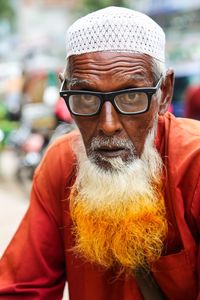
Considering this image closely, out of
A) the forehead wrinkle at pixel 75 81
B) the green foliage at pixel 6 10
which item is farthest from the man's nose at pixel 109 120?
the green foliage at pixel 6 10

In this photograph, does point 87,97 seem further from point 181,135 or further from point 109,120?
point 181,135

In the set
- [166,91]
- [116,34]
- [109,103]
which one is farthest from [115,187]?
[116,34]

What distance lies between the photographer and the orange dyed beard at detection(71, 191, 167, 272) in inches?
73.7

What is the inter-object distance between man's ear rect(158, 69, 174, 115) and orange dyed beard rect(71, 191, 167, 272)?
0.33m

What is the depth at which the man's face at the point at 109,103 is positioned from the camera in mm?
1747

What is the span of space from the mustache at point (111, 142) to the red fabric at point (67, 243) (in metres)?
0.18

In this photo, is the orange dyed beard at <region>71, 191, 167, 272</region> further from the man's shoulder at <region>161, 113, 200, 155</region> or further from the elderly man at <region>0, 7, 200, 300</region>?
the man's shoulder at <region>161, 113, 200, 155</region>

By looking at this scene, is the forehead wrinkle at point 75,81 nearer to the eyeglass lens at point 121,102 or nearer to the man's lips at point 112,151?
the eyeglass lens at point 121,102

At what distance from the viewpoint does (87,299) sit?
2.01 m

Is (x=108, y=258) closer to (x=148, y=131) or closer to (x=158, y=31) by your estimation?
(x=148, y=131)

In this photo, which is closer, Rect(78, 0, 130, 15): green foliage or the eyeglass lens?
the eyeglass lens

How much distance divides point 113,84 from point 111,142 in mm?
192

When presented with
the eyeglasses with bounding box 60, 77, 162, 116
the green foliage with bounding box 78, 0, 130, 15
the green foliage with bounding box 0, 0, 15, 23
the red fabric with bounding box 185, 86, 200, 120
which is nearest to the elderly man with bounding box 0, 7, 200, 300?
the eyeglasses with bounding box 60, 77, 162, 116

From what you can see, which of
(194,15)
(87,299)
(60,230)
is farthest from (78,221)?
(194,15)
